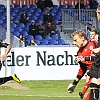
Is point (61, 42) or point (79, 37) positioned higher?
point (79, 37)

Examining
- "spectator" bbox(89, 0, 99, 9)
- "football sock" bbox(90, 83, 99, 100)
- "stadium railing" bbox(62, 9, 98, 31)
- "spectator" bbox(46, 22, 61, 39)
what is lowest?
"spectator" bbox(46, 22, 61, 39)

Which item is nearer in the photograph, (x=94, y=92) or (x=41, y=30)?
(x=94, y=92)

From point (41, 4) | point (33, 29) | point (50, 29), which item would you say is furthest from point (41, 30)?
point (41, 4)

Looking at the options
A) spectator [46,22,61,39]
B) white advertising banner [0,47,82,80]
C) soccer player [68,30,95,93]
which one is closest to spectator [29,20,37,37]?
spectator [46,22,61,39]

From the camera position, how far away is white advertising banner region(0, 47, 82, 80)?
22.2m

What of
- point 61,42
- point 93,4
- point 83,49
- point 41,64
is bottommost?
point 41,64

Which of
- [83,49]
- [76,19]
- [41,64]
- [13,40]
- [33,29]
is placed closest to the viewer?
[83,49]

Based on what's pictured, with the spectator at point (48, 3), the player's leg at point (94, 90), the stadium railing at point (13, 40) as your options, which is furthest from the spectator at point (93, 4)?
the player's leg at point (94, 90)

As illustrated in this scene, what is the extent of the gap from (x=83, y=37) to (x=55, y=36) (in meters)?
→ 17.4

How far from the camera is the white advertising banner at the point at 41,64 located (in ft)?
72.7

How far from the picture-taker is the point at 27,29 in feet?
94.3

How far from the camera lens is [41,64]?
22219mm

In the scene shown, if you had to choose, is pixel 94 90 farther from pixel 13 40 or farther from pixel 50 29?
A: pixel 50 29

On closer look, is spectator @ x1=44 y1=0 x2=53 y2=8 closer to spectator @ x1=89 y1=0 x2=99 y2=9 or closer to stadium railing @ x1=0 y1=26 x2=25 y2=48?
spectator @ x1=89 y1=0 x2=99 y2=9
